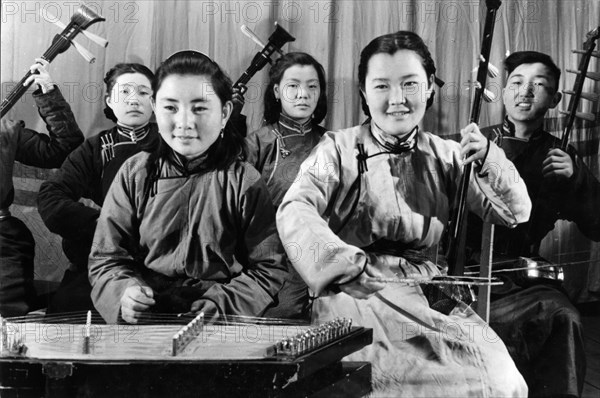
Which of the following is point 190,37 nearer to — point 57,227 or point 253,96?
point 253,96

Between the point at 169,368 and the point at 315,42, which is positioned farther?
the point at 315,42

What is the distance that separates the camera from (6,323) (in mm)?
2463

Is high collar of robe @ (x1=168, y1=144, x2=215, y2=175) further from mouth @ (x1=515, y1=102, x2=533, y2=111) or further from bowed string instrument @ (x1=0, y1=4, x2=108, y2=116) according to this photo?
mouth @ (x1=515, y1=102, x2=533, y2=111)

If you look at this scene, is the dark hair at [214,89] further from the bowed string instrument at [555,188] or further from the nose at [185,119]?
the bowed string instrument at [555,188]

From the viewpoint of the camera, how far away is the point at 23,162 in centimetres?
255

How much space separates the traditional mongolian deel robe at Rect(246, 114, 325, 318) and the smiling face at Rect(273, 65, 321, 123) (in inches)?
1.6

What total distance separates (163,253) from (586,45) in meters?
1.52

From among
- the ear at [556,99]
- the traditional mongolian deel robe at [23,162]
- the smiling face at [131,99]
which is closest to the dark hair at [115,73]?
the smiling face at [131,99]

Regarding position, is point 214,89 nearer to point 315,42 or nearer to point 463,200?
point 315,42

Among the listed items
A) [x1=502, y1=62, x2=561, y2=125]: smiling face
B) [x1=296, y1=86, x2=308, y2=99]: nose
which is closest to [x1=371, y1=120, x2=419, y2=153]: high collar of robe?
[x1=296, y1=86, x2=308, y2=99]: nose

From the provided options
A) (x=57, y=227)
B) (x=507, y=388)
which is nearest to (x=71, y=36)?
(x=57, y=227)

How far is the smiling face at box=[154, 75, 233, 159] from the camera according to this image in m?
2.42

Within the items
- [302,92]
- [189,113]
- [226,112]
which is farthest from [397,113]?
[189,113]

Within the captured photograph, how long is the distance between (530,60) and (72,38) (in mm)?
1478
